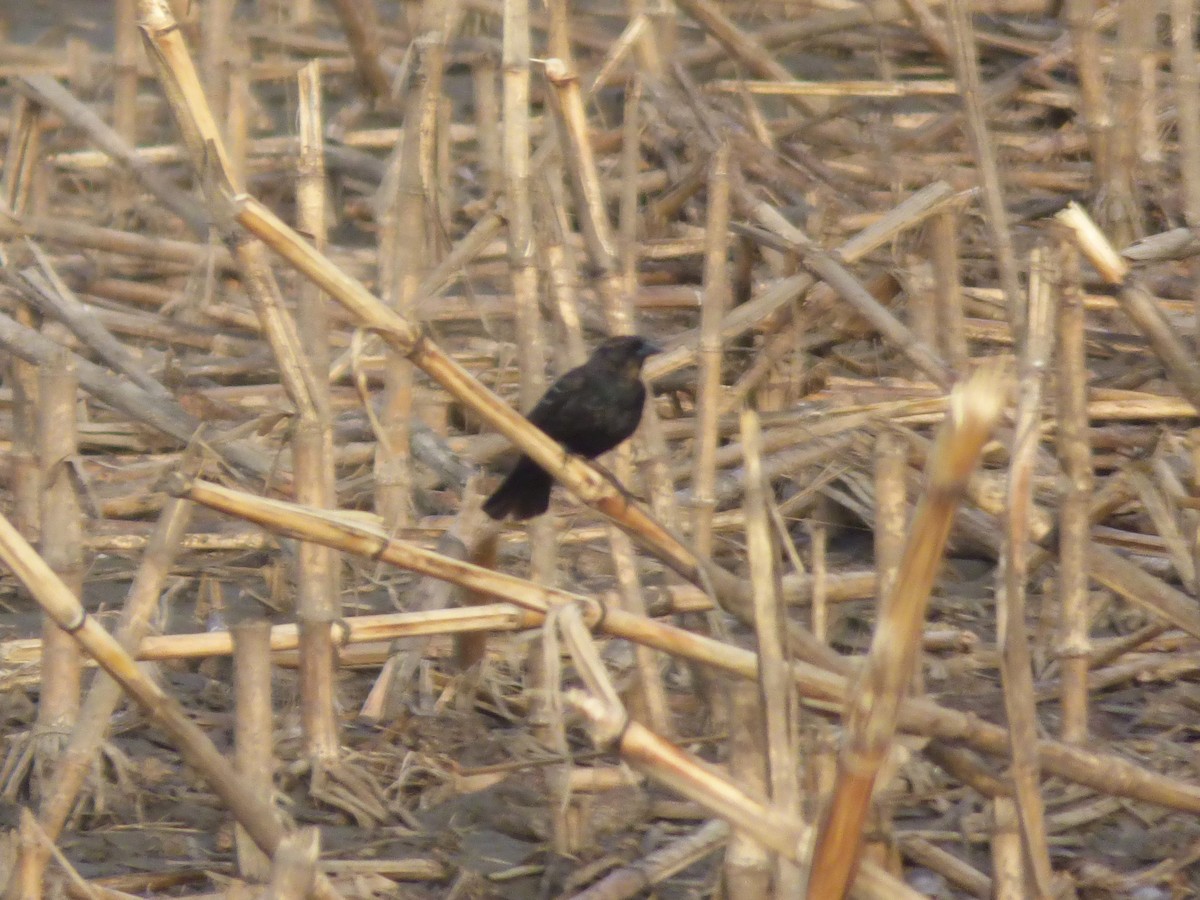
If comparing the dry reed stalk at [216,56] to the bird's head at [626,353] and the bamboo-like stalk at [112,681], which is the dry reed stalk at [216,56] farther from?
the bamboo-like stalk at [112,681]

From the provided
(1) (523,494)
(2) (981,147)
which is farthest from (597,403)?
(2) (981,147)

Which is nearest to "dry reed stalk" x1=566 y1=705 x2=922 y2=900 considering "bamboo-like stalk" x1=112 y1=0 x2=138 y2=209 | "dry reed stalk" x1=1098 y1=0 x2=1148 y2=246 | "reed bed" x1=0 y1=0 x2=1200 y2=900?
"reed bed" x1=0 y1=0 x2=1200 y2=900

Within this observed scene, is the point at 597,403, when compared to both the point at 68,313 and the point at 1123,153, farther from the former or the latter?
the point at 1123,153

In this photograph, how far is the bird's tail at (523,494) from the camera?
A: 3699 millimetres

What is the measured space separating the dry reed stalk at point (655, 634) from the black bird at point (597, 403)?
1.41 meters

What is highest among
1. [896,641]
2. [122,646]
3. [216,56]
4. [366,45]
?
[366,45]

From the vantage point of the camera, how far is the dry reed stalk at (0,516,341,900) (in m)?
2.29

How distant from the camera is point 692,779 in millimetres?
1809

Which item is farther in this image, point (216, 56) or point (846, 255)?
point (216, 56)

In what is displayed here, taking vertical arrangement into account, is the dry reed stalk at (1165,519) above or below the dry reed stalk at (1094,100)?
below

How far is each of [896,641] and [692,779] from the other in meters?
0.26

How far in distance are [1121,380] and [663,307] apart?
153cm

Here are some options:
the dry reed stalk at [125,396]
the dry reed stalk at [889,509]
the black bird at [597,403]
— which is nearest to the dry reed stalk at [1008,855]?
the dry reed stalk at [889,509]

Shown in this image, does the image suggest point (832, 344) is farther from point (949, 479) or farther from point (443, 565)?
point (949, 479)
